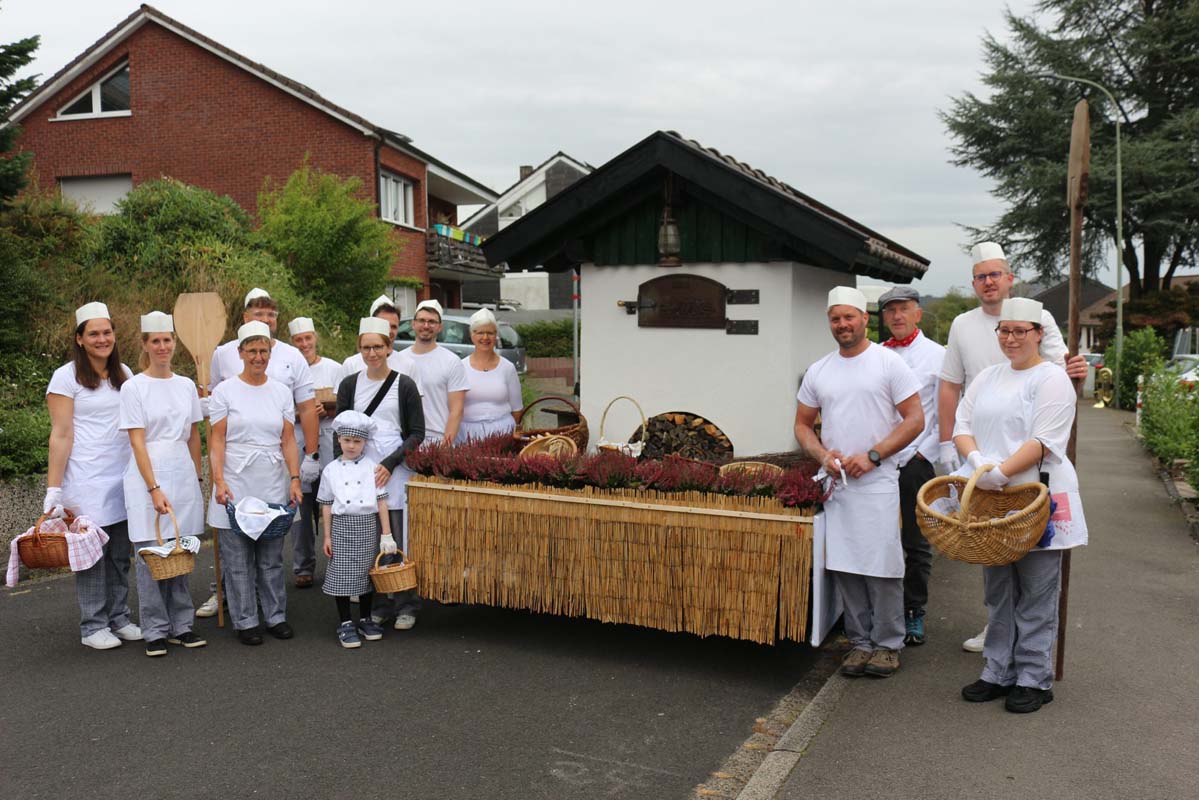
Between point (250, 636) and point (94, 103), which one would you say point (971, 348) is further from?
point (94, 103)

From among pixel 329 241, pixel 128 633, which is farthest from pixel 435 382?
pixel 329 241

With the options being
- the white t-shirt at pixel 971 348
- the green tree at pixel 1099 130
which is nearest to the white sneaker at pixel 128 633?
the white t-shirt at pixel 971 348

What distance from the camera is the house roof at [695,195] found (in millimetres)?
6305

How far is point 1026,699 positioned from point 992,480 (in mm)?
1065

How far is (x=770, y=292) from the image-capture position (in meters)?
6.93

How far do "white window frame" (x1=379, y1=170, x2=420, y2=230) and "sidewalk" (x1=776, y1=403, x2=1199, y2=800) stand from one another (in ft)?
71.9

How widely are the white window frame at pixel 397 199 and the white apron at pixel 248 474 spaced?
20675mm

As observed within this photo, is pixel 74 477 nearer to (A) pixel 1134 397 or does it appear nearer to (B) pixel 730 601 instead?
(B) pixel 730 601

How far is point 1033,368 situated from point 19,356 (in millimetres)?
10556

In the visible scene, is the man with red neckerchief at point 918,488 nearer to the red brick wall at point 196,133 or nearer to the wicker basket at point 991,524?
the wicker basket at point 991,524

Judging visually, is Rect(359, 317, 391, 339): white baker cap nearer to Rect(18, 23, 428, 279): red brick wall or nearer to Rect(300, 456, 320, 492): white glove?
Rect(300, 456, 320, 492): white glove

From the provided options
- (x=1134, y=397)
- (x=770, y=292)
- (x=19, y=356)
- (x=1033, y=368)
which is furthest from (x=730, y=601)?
(x=1134, y=397)

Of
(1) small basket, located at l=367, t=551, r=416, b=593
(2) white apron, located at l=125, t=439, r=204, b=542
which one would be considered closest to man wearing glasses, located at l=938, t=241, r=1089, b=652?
(1) small basket, located at l=367, t=551, r=416, b=593

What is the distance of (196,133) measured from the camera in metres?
25.5
